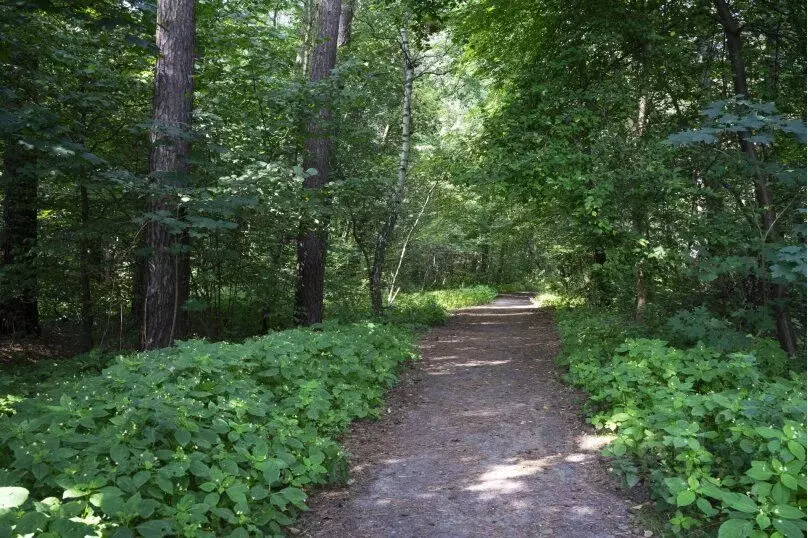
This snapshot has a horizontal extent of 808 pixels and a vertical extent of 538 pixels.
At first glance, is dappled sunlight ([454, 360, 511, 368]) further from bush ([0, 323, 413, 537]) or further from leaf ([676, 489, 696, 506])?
leaf ([676, 489, 696, 506])

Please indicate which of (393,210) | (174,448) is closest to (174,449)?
(174,448)

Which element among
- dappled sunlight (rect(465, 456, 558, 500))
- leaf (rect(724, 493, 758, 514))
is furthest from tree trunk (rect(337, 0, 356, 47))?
leaf (rect(724, 493, 758, 514))

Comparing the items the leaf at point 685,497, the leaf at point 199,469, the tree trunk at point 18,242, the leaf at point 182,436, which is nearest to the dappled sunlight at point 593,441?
the leaf at point 685,497

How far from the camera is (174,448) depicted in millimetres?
3385

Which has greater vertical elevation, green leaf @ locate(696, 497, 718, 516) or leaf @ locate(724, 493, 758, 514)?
leaf @ locate(724, 493, 758, 514)

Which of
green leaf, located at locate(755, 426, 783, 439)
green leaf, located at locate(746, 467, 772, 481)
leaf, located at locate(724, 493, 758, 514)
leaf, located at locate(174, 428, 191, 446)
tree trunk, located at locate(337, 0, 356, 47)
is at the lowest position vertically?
leaf, located at locate(174, 428, 191, 446)

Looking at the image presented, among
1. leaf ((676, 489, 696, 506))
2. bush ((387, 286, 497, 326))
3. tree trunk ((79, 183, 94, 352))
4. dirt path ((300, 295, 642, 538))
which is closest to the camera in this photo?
leaf ((676, 489, 696, 506))

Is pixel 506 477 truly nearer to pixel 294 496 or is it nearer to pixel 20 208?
pixel 294 496

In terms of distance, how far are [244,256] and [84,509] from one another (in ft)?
22.3

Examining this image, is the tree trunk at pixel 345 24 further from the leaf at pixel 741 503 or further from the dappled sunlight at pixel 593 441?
the leaf at pixel 741 503

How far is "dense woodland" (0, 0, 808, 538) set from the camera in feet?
10.7

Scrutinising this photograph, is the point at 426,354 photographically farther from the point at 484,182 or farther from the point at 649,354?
the point at 649,354

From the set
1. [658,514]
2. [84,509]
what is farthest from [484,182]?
[84,509]

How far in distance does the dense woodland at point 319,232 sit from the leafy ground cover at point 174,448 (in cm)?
2
